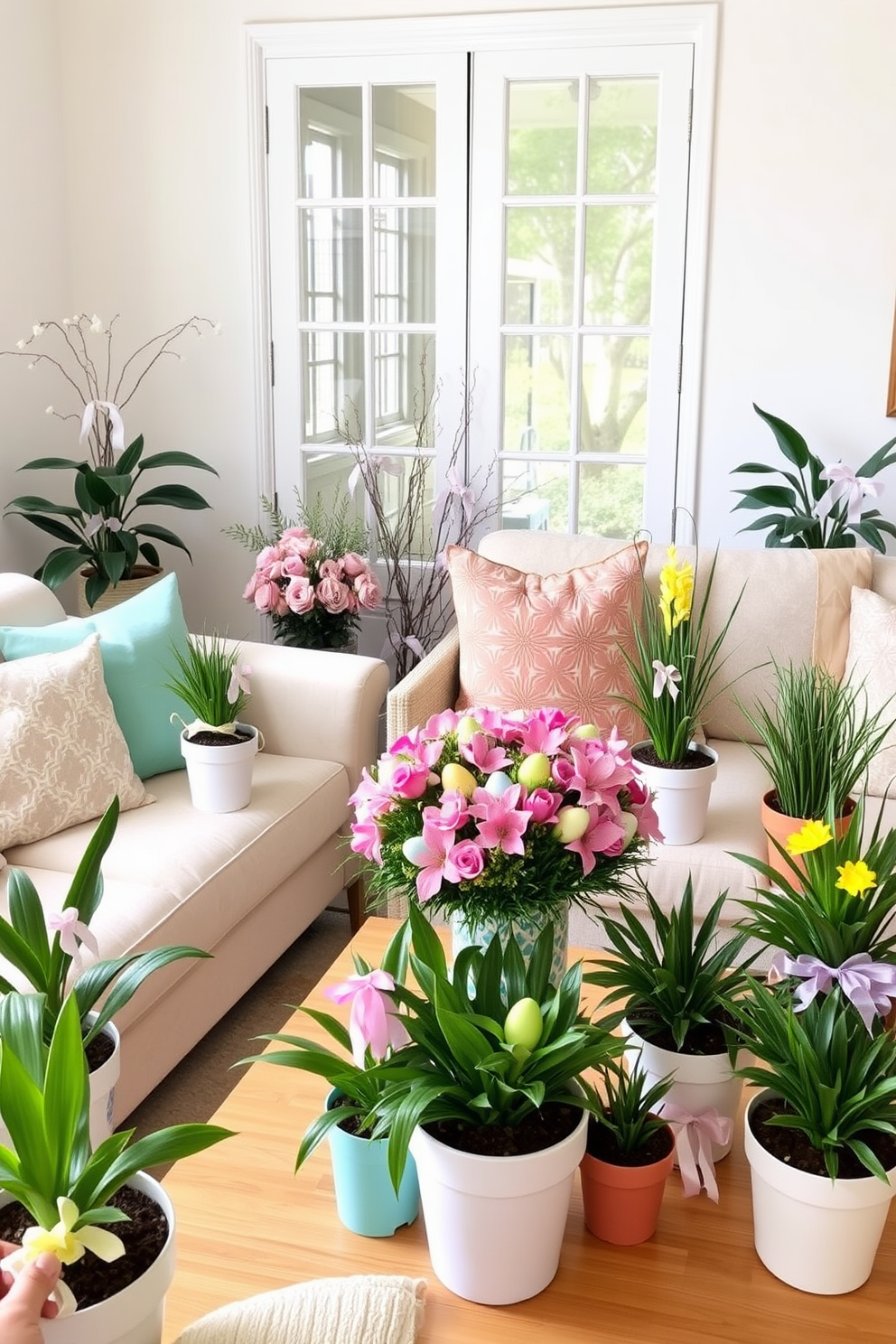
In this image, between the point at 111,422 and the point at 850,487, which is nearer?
the point at 850,487

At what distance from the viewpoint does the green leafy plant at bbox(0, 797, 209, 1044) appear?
1.26 metres

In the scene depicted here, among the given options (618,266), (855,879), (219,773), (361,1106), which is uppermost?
(618,266)

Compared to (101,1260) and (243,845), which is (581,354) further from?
(101,1260)

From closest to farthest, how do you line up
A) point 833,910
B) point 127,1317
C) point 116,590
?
1. point 127,1317
2. point 833,910
3. point 116,590

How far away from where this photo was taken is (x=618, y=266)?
3.68m

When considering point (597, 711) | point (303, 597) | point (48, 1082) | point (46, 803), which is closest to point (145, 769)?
point (46, 803)

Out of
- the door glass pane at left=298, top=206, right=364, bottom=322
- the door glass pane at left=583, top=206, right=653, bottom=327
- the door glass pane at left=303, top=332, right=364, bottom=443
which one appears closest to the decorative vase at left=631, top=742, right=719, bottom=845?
the door glass pane at left=583, top=206, right=653, bottom=327

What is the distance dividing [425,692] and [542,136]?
184 centimetres

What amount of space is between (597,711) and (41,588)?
1257mm

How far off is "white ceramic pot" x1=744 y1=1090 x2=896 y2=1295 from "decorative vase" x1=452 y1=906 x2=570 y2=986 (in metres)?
0.28

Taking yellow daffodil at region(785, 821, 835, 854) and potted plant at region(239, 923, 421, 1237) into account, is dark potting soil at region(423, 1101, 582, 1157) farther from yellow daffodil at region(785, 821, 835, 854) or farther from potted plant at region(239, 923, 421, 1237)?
yellow daffodil at region(785, 821, 835, 854)

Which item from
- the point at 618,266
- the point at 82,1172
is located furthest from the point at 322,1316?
the point at 618,266

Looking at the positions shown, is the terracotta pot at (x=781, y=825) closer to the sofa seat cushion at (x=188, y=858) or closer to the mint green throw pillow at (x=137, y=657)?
the sofa seat cushion at (x=188, y=858)

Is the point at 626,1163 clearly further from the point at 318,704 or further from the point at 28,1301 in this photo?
the point at 318,704
